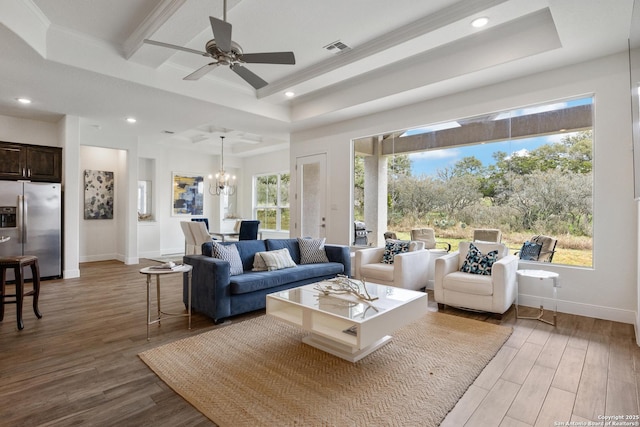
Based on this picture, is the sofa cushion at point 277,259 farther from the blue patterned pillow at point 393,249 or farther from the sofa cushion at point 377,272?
the blue patterned pillow at point 393,249

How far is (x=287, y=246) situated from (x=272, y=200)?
5087mm

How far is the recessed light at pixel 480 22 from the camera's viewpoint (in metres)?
3.30

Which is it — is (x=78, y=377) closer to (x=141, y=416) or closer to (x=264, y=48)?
(x=141, y=416)

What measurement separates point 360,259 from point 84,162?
268 inches

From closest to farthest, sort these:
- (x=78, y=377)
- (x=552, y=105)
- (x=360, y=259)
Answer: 1. (x=78, y=377)
2. (x=552, y=105)
3. (x=360, y=259)

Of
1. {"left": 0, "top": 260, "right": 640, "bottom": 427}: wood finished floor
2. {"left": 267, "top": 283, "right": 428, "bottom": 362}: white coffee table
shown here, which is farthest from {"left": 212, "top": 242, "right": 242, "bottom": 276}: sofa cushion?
{"left": 267, "top": 283, "right": 428, "bottom": 362}: white coffee table

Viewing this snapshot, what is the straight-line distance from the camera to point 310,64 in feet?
15.1

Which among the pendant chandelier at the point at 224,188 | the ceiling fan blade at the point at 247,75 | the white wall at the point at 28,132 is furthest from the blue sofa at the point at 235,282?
the pendant chandelier at the point at 224,188

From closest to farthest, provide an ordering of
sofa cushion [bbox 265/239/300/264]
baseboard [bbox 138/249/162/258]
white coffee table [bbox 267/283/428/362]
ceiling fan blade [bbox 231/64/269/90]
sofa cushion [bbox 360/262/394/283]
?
white coffee table [bbox 267/283/428/362], ceiling fan blade [bbox 231/64/269/90], sofa cushion [bbox 360/262/394/283], sofa cushion [bbox 265/239/300/264], baseboard [bbox 138/249/162/258]

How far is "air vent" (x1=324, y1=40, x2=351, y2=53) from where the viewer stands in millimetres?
3973

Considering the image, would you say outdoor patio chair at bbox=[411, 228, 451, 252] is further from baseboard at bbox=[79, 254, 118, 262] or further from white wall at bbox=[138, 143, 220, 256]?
baseboard at bbox=[79, 254, 118, 262]

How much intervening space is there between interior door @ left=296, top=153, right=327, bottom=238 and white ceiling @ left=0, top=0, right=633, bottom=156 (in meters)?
1.27

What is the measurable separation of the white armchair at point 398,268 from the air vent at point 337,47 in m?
2.73

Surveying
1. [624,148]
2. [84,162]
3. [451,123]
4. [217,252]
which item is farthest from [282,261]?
[84,162]
